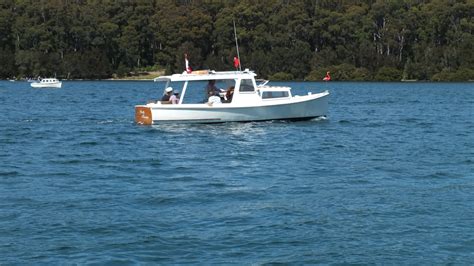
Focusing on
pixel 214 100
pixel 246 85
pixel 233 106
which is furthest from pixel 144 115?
pixel 246 85

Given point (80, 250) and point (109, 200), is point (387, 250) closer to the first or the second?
point (80, 250)

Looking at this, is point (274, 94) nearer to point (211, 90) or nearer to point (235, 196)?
point (211, 90)

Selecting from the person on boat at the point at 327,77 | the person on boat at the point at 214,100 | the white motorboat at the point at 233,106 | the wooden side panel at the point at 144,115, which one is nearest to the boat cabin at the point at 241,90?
the white motorboat at the point at 233,106

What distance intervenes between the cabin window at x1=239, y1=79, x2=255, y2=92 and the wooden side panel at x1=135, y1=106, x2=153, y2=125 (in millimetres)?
4693

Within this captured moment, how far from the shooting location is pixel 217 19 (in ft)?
620

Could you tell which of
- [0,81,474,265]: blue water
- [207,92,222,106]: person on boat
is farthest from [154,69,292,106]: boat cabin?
[0,81,474,265]: blue water

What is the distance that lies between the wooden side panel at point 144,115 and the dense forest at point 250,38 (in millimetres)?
115983

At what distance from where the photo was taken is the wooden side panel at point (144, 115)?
160 ft

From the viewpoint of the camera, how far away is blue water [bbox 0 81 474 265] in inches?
798

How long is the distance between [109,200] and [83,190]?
6.95 feet

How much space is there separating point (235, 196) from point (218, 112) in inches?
867

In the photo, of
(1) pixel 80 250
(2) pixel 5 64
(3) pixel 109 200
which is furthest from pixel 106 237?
(2) pixel 5 64

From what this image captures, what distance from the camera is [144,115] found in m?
49.2

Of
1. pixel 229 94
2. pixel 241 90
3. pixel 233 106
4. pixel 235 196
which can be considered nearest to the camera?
pixel 235 196
